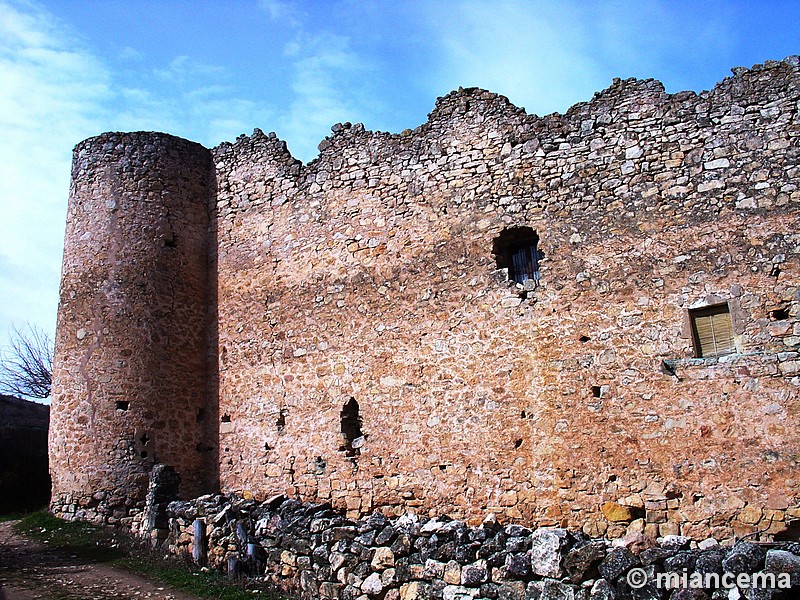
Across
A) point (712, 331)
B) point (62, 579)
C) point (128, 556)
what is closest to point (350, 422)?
point (128, 556)

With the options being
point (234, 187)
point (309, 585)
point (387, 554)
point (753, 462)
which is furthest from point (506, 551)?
point (234, 187)

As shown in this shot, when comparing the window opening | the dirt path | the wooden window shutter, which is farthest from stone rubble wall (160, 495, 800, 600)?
the window opening

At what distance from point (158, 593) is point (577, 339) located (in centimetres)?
568

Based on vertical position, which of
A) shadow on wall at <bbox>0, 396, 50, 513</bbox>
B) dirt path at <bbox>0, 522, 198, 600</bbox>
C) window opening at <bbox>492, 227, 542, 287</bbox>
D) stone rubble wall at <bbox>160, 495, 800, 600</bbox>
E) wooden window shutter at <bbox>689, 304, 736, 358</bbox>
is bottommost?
dirt path at <bbox>0, 522, 198, 600</bbox>

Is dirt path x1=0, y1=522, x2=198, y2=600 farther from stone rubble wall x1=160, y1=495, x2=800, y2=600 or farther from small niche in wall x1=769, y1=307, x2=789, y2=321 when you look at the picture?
small niche in wall x1=769, y1=307, x2=789, y2=321

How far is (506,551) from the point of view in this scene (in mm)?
6543

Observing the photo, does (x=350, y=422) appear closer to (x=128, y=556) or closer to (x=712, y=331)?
(x=128, y=556)

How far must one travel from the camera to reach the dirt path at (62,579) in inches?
310

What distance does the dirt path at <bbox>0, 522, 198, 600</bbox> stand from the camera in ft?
25.8

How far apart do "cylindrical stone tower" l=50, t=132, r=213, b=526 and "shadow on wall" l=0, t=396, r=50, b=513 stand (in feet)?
8.99

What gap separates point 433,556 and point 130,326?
6.89 meters

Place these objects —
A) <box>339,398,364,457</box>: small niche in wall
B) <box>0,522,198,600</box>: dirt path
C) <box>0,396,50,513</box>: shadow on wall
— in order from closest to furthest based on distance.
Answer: <box>0,522,198,600</box>: dirt path, <box>339,398,364,457</box>: small niche in wall, <box>0,396,50,513</box>: shadow on wall

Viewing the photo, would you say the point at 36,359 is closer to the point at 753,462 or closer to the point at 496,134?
the point at 496,134

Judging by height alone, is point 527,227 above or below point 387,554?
above
